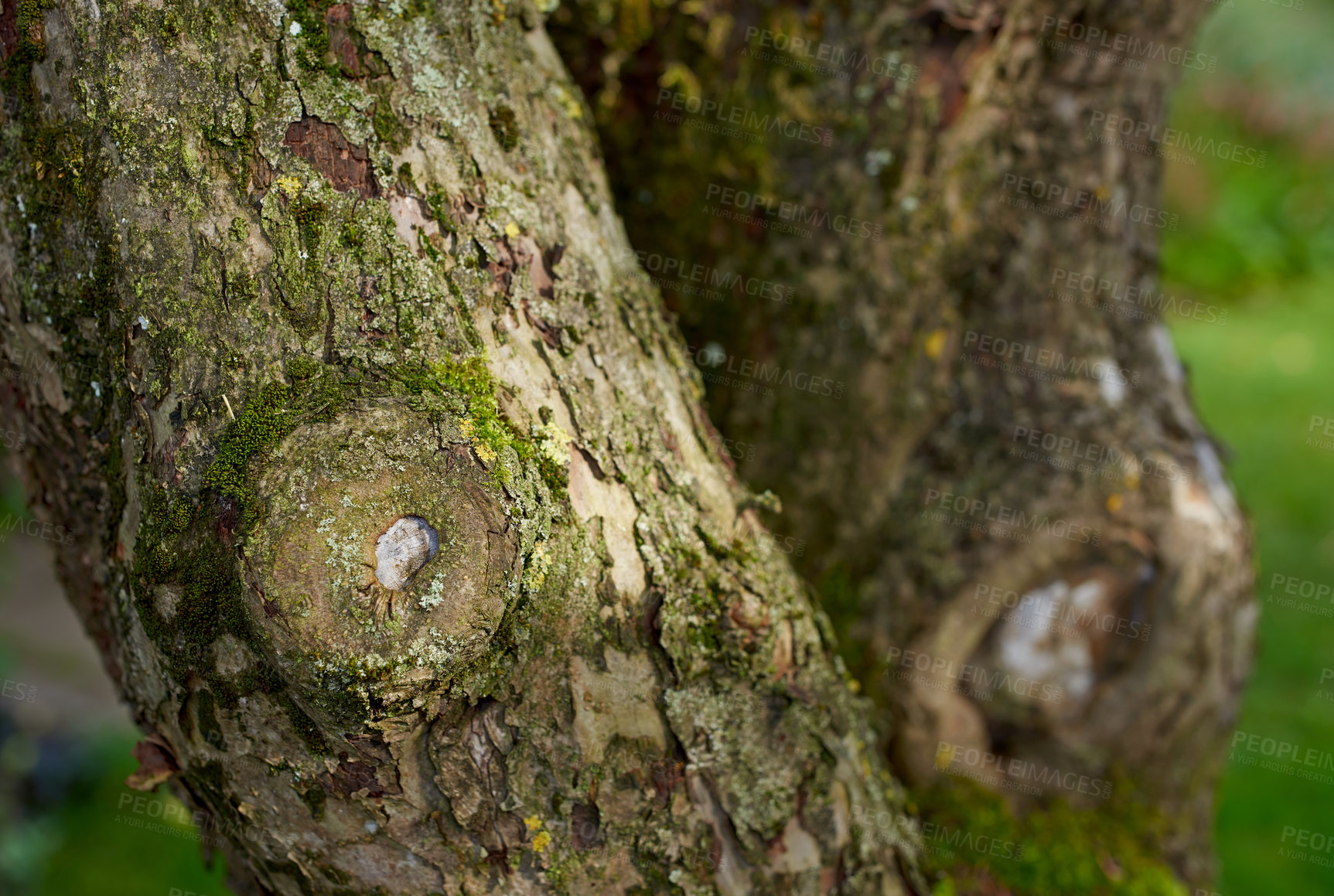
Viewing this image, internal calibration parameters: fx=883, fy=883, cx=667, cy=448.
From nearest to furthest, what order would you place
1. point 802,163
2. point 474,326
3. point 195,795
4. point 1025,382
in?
Answer: point 474,326, point 195,795, point 802,163, point 1025,382

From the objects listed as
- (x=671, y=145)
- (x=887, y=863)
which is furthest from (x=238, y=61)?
(x=887, y=863)

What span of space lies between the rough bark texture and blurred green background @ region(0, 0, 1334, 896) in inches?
69.0

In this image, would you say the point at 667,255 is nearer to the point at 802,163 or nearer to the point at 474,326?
the point at 802,163

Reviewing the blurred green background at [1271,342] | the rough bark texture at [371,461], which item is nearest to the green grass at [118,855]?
Answer: the rough bark texture at [371,461]

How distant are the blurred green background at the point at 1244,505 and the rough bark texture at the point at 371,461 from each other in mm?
1753

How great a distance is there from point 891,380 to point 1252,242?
8.72m

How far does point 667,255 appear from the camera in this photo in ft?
6.73

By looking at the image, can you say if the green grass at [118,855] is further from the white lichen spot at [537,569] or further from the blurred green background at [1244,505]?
the white lichen spot at [537,569]

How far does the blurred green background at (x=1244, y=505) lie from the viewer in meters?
4.05

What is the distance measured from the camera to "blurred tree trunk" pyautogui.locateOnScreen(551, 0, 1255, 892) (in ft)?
6.20

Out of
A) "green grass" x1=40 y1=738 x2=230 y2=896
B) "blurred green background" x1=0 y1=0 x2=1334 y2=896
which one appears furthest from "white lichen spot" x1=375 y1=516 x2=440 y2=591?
"green grass" x1=40 y1=738 x2=230 y2=896

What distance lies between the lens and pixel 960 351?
2.04 meters

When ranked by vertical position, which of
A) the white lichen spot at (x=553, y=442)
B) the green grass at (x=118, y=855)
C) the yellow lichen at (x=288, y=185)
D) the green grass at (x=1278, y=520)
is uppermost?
the yellow lichen at (x=288, y=185)

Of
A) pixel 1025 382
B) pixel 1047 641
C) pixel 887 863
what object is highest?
pixel 1025 382
